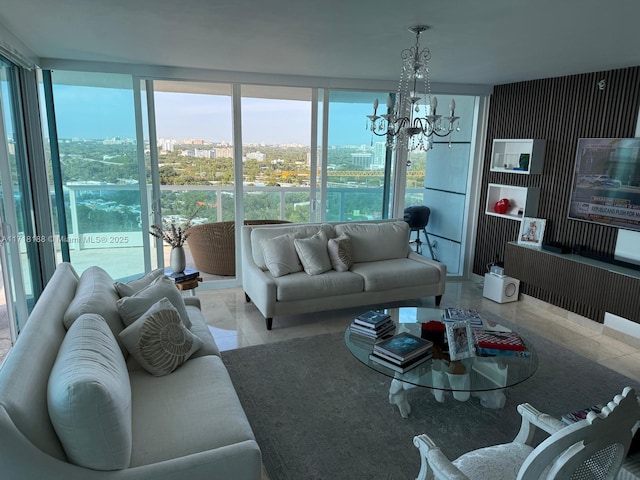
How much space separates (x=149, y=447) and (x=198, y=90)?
3.89m

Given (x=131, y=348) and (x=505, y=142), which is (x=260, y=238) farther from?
(x=505, y=142)

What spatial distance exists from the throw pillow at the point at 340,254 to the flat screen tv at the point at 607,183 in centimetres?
231

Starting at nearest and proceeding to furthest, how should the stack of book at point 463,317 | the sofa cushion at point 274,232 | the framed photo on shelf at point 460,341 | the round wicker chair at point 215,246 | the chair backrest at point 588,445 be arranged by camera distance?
1. the chair backrest at point 588,445
2. the framed photo on shelf at point 460,341
3. the stack of book at point 463,317
4. the sofa cushion at point 274,232
5. the round wicker chair at point 215,246

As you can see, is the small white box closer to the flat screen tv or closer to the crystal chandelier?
the flat screen tv

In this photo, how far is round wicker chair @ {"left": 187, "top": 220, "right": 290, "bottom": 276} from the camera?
5.06 meters

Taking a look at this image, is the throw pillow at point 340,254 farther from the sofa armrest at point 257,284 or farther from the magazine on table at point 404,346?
the magazine on table at point 404,346

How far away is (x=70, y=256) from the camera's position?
→ 14.7ft

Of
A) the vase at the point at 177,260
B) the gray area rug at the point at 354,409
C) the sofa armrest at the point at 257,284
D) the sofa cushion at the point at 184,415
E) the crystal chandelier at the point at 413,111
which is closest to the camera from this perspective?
the sofa cushion at the point at 184,415

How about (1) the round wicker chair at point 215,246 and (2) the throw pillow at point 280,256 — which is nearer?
(2) the throw pillow at point 280,256

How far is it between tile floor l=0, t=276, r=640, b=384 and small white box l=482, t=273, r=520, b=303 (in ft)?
0.29

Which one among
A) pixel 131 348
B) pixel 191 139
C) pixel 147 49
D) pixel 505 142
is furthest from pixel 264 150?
pixel 131 348

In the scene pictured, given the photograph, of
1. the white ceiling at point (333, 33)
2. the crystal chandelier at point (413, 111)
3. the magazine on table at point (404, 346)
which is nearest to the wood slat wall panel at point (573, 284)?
the crystal chandelier at point (413, 111)

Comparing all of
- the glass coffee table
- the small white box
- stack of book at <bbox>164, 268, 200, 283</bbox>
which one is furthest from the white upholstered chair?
the small white box

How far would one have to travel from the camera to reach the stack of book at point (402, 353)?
2.51m
